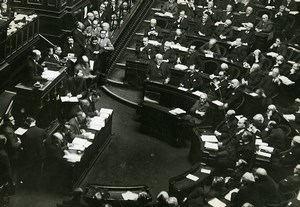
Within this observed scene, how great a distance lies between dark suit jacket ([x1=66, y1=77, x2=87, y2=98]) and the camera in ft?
43.2

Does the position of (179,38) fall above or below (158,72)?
above

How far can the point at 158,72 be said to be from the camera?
14367 mm

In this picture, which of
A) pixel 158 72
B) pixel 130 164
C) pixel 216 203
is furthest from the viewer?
pixel 158 72

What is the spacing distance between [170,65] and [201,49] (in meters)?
1.30

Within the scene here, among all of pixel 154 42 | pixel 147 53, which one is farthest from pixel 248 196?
pixel 154 42

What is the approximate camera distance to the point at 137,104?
14852 millimetres

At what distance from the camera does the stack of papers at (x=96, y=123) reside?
472 inches

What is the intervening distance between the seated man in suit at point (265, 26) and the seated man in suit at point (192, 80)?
3780 mm

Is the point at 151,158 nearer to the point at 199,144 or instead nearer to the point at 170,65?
the point at 199,144

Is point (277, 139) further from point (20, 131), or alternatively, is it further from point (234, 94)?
point (20, 131)

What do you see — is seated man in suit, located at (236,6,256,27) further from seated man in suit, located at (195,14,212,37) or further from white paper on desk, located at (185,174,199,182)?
white paper on desk, located at (185,174,199,182)

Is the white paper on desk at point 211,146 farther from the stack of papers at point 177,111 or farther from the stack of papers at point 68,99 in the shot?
the stack of papers at point 68,99

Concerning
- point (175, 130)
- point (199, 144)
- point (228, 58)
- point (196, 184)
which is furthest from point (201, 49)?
point (196, 184)

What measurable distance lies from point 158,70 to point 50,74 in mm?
3013
